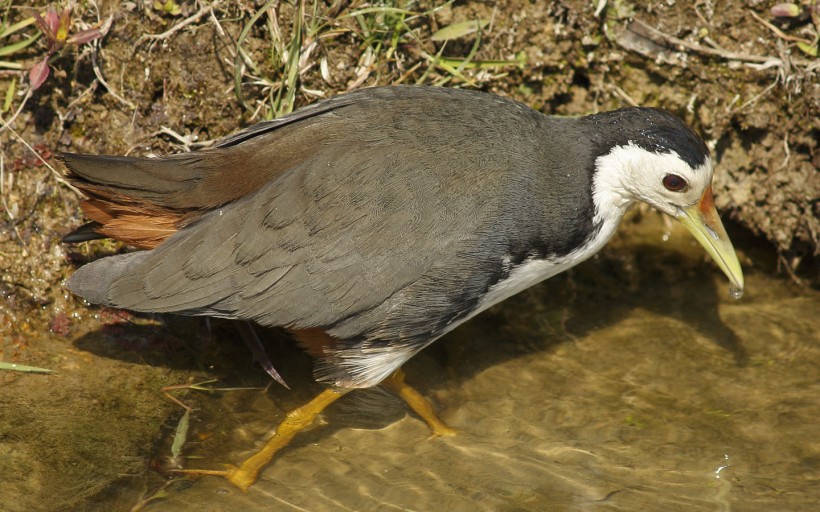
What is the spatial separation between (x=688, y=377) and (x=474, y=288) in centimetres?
172

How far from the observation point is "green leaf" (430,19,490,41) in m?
5.27

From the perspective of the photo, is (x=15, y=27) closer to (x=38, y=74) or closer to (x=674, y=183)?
(x=38, y=74)

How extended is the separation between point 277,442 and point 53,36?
2.38m

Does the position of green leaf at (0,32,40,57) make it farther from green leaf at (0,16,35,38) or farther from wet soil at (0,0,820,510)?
wet soil at (0,0,820,510)

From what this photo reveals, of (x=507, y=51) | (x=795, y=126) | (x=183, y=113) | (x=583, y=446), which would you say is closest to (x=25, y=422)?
(x=183, y=113)

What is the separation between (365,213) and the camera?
413 centimetres

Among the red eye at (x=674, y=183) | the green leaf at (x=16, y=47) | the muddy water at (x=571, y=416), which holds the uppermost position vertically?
the green leaf at (x=16, y=47)

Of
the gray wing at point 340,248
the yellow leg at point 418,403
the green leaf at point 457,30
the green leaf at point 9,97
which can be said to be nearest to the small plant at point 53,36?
the green leaf at point 9,97

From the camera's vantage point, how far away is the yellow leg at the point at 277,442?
4387mm

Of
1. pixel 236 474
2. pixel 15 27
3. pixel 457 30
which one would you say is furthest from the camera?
pixel 457 30

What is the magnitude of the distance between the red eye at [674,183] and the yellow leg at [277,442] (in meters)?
1.97

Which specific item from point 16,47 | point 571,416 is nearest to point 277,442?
point 571,416

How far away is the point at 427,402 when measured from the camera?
5.03m

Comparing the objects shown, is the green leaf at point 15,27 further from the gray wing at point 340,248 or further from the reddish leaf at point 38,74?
the gray wing at point 340,248
